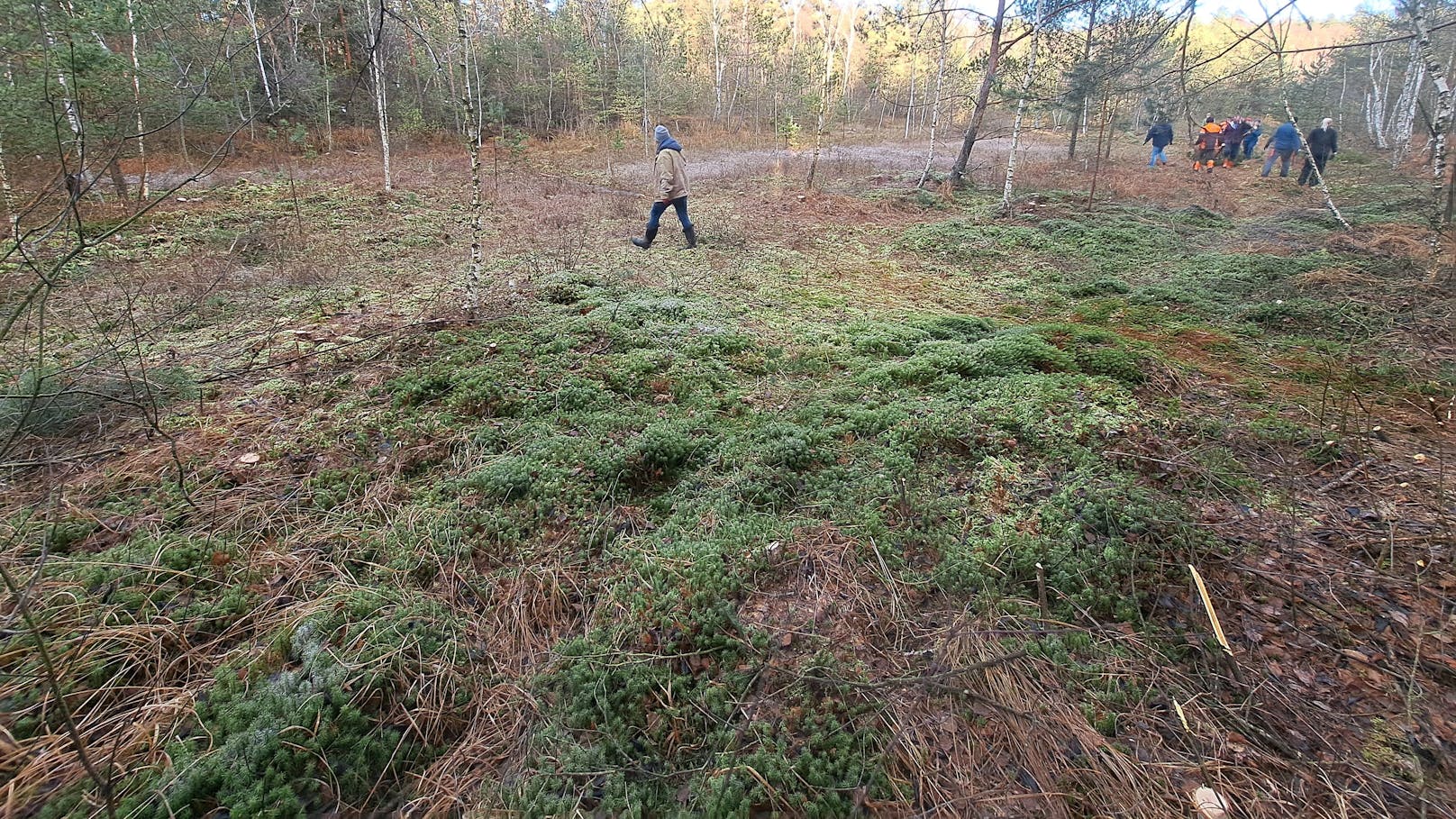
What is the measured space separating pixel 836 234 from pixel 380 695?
1090 cm

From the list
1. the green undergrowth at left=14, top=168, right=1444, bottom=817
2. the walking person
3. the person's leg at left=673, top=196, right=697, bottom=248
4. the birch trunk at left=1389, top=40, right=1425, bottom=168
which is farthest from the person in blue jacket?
the walking person

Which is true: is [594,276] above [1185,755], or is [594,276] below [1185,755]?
above

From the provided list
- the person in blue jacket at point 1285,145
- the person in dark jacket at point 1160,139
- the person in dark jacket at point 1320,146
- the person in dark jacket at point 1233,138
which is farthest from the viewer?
the person in dark jacket at point 1233,138

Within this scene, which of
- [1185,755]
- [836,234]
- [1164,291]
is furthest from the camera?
[836,234]

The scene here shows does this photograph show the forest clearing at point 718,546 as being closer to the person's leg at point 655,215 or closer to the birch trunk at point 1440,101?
the birch trunk at point 1440,101

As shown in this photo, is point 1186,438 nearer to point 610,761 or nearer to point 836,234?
point 610,761

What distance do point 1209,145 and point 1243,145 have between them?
12.0ft

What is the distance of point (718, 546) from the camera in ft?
10.2

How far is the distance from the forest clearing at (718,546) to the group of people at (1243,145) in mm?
10274

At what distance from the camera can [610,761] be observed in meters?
2.19

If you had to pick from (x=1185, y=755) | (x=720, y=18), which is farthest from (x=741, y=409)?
(x=720, y=18)

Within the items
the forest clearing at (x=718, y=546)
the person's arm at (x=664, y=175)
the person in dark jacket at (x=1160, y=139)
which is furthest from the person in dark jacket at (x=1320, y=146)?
the person's arm at (x=664, y=175)

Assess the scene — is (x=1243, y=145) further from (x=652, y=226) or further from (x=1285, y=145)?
(x=652, y=226)

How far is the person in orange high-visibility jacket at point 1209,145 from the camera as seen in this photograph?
17703mm
